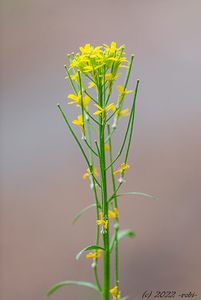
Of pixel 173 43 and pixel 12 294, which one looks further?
pixel 173 43

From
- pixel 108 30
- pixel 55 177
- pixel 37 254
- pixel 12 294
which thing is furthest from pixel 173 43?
pixel 12 294

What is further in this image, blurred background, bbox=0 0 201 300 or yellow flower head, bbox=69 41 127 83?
blurred background, bbox=0 0 201 300

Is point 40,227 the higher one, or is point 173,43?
point 173,43

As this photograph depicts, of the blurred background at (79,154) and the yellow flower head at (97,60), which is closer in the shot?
the yellow flower head at (97,60)

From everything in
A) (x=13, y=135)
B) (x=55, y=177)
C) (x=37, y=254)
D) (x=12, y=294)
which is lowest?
(x=12, y=294)

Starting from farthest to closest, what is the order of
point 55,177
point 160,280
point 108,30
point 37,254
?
point 108,30, point 55,177, point 37,254, point 160,280

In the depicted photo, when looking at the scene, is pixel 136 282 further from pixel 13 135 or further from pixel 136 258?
pixel 13 135

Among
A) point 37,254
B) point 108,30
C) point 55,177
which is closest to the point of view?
point 37,254

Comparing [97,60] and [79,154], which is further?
[79,154]
